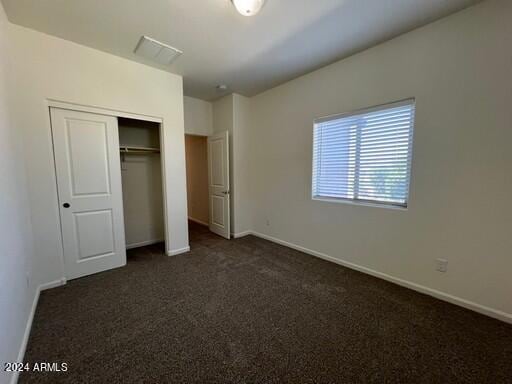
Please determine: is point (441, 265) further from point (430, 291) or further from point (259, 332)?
point (259, 332)

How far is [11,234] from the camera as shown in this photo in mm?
1592

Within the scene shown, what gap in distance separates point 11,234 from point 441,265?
12.6 feet

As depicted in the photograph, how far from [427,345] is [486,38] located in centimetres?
262

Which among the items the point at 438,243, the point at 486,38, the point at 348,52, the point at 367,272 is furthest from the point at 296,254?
the point at 486,38

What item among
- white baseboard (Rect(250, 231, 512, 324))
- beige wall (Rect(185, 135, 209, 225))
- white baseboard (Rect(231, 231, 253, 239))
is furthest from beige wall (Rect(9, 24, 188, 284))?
white baseboard (Rect(250, 231, 512, 324))

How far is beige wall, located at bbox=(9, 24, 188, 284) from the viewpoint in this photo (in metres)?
2.18

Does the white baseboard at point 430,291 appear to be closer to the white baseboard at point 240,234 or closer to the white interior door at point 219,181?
the white baseboard at point 240,234

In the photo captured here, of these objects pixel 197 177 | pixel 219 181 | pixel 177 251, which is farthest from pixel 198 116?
pixel 177 251

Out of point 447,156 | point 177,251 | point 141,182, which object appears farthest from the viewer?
point 141,182

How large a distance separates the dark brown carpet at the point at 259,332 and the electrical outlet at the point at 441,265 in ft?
1.06

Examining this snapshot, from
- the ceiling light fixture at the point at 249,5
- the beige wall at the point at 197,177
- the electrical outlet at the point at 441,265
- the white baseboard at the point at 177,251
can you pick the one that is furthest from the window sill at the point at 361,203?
the beige wall at the point at 197,177

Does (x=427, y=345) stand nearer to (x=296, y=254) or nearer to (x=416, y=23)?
(x=296, y=254)

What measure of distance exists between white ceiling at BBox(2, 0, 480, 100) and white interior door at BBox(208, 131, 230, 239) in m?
1.47

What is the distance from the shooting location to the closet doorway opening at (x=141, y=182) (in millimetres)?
3545
